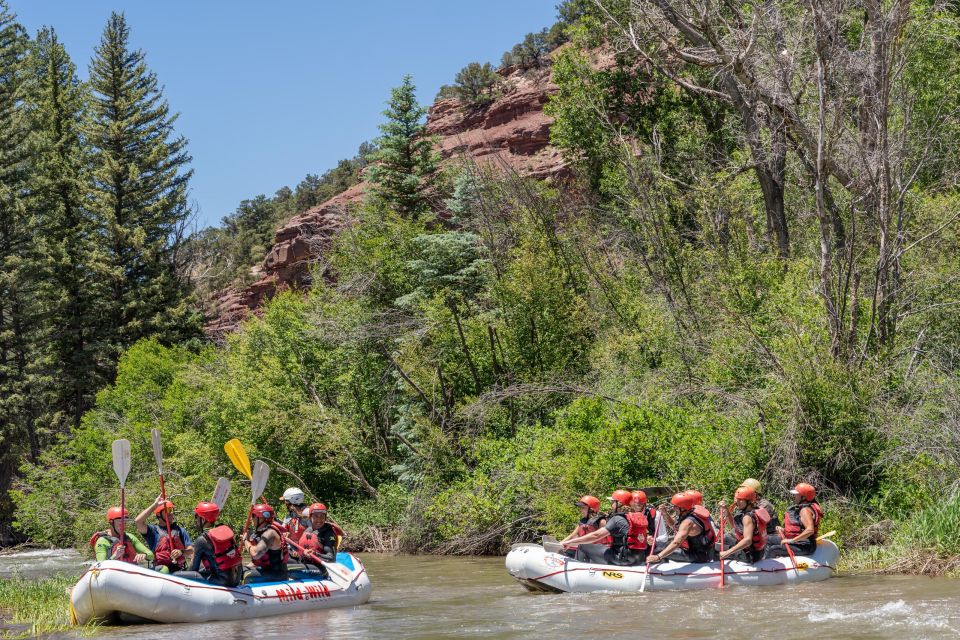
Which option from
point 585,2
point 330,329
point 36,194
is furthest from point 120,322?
point 585,2

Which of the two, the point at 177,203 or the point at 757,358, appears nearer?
the point at 757,358

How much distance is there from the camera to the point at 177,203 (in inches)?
1688

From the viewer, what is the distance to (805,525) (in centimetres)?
1307

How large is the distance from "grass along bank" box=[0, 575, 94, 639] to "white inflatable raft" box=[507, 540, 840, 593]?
5.44 meters

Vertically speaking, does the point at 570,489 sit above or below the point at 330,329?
below

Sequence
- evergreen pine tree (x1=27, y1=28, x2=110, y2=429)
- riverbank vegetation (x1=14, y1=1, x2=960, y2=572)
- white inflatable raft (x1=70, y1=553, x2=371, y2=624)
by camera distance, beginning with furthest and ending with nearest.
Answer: evergreen pine tree (x1=27, y1=28, x2=110, y2=429) < riverbank vegetation (x1=14, y1=1, x2=960, y2=572) < white inflatable raft (x1=70, y1=553, x2=371, y2=624)

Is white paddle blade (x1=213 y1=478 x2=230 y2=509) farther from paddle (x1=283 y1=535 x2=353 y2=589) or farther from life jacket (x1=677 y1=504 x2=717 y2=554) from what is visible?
life jacket (x1=677 y1=504 x2=717 y2=554)

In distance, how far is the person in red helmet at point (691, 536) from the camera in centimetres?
1258

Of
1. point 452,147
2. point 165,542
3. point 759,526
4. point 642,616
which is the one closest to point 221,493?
point 165,542

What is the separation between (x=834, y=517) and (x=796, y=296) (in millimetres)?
4492

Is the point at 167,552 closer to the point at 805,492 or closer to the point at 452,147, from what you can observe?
the point at 805,492

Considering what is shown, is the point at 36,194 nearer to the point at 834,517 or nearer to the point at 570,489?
the point at 570,489

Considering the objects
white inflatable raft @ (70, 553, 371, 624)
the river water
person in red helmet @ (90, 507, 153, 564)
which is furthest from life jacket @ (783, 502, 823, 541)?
person in red helmet @ (90, 507, 153, 564)

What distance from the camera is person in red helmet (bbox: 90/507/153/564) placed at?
11.8 m
